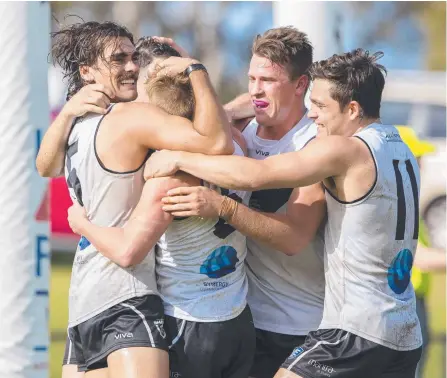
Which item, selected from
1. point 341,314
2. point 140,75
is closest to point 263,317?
Result: point 341,314

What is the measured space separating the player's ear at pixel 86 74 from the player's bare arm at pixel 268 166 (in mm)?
605

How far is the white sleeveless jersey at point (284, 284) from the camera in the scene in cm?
493

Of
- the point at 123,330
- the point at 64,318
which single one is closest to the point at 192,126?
the point at 123,330

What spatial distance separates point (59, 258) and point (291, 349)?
11253 mm

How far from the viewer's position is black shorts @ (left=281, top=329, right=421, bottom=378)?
4473 millimetres

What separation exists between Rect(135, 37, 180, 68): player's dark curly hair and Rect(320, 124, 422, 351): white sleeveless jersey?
1063 millimetres

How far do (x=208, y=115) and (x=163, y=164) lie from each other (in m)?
0.28

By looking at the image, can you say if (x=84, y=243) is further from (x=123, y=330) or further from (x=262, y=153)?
(x=262, y=153)

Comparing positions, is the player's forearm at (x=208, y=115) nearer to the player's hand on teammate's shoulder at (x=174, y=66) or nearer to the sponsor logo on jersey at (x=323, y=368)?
the player's hand on teammate's shoulder at (x=174, y=66)

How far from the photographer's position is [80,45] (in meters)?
4.75

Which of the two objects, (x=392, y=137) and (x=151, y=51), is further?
(x=151, y=51)

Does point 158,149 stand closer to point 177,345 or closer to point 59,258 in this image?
point 177,345

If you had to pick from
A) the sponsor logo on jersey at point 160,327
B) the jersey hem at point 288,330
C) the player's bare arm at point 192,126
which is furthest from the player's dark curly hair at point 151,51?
the jersey hem at point 288,330

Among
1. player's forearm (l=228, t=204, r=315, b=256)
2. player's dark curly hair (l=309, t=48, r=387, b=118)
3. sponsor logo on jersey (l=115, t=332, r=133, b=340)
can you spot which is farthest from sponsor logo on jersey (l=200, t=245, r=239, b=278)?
player's dark curly hair (l=309, t=48, r=387, b=118)
